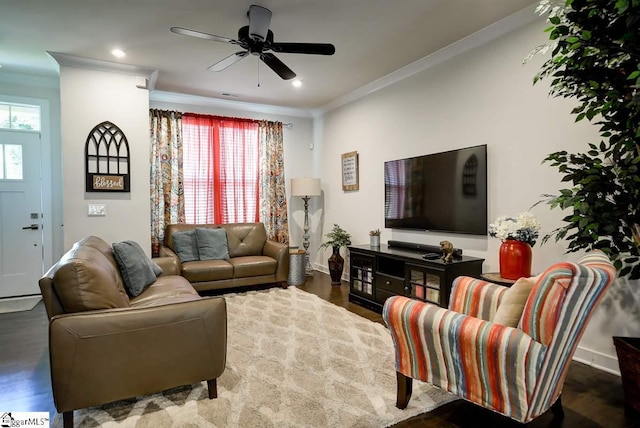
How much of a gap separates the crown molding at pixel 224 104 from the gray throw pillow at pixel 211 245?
6.53 feet

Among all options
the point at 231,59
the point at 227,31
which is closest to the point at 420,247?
the point at 231,59

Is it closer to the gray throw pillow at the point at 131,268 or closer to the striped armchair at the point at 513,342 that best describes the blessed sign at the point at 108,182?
the gray throw pillow at the point at 131,268

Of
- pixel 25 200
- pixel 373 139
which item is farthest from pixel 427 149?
pixel 25 200

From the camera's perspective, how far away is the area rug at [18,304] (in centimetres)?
397

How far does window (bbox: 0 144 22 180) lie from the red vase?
224 inches

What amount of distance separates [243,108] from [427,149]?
10.3 feet

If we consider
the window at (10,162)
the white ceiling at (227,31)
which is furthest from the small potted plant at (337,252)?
the window at (10,162)

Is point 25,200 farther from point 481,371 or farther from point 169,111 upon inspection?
point 481,371

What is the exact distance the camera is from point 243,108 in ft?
18.4

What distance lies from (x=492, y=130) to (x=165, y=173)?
13.9ft

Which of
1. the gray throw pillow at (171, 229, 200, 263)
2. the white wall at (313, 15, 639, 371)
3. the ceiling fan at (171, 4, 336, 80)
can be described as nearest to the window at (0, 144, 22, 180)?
the gray throw pillow at (171, 229, 200, 263)

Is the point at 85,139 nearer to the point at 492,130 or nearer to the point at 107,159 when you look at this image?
the point at 107,159

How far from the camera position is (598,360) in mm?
2514

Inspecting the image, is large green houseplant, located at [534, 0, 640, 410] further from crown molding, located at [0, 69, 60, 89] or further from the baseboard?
crown molding, located at [0, 69, 60, 89]
